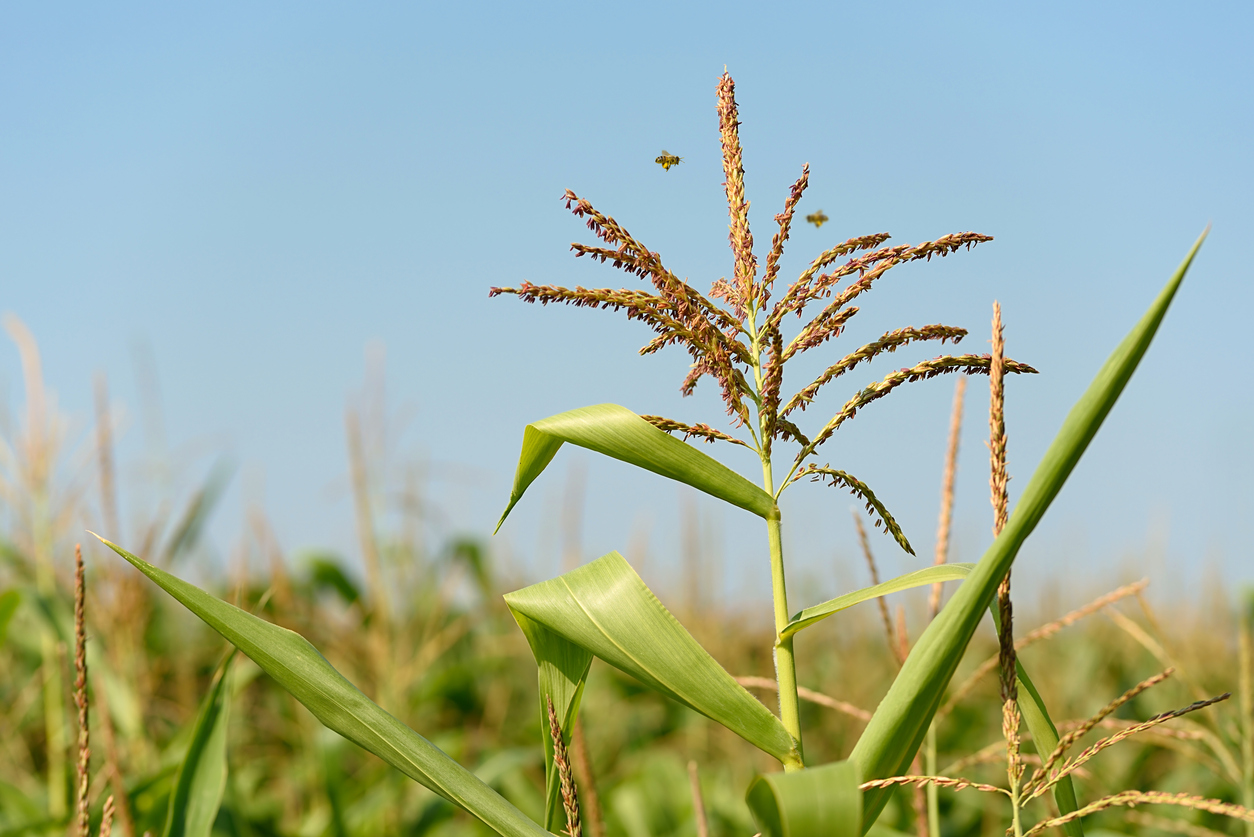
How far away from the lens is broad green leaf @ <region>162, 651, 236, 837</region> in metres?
1.35

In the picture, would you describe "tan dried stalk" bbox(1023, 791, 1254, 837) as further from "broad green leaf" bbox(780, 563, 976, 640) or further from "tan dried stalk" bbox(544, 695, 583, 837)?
"tan dried stalk" bbox(544, 695, 583, 837)

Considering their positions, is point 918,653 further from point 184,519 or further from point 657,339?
point 184,519

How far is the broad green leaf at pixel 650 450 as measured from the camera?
0.94m

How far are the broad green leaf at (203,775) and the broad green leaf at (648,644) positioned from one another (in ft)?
2.28

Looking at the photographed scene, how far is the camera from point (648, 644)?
0.92m

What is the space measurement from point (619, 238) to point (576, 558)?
4.32 meters

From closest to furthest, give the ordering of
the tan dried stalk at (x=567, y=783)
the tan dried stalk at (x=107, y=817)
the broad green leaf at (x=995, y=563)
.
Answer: the broad green leaf at (x=995, y=563) < the tan dried stalk at (x=567, y=783) < the tan dried stalk at (x=107, y=817)

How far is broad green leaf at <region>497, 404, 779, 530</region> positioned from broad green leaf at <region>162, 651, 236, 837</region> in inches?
30.0

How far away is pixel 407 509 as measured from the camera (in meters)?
3.76

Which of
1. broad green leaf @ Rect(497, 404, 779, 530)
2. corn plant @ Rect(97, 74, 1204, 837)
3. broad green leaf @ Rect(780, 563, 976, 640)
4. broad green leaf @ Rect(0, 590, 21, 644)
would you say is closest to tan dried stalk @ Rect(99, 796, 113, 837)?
corn plant @ Rect(97, 74, 1204, 837)

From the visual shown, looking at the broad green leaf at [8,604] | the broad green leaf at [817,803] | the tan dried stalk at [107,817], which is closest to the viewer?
the broad green leaf at [817,803]

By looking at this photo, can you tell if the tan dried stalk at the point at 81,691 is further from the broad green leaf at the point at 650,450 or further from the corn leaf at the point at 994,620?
the corn leaf at the point at 994,620

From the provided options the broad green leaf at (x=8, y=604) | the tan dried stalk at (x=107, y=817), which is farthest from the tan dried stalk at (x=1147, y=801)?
the broad green leaf at (x=8, y=604)

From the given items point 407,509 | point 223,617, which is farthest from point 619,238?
point 407,509
